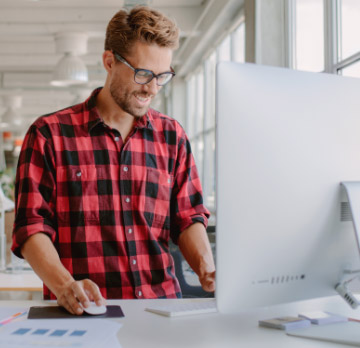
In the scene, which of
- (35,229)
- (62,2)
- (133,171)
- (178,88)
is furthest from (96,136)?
(178,88)

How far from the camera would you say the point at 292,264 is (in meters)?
1.15

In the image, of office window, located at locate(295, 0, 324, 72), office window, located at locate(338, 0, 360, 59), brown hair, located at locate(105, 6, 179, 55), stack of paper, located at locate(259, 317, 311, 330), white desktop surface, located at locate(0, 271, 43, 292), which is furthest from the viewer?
office window, located at locate(295, 0, 324, 72)

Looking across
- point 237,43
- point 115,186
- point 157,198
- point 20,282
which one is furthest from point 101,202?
point 237,43

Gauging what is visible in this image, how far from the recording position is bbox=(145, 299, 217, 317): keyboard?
55.4 inches

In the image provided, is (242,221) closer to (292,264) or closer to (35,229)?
(292,264)

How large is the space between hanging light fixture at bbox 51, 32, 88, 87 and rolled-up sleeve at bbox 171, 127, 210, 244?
18.9 ft

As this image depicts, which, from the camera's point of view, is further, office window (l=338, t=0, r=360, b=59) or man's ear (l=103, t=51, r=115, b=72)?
office window (l=338, t=0, r=360, b=59)

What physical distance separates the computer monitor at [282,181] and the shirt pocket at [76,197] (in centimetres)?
76

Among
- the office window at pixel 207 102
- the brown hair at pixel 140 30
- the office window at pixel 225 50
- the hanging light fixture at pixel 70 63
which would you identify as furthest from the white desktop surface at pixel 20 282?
the office window at pixel 225 50

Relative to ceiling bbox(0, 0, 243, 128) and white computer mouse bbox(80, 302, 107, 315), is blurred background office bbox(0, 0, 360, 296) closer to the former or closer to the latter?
ceiling bbox(0, 0, 243, 128)

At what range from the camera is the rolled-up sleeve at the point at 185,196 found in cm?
189

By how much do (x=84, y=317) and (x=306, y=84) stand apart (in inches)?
29.4

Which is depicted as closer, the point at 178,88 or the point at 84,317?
the point at 84,317

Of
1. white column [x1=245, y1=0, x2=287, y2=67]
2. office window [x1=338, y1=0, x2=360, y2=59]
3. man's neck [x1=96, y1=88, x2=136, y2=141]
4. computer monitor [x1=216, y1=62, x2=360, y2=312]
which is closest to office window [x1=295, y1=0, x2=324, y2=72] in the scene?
white column [x1=245, y1=0, x2=287, y2=67]
